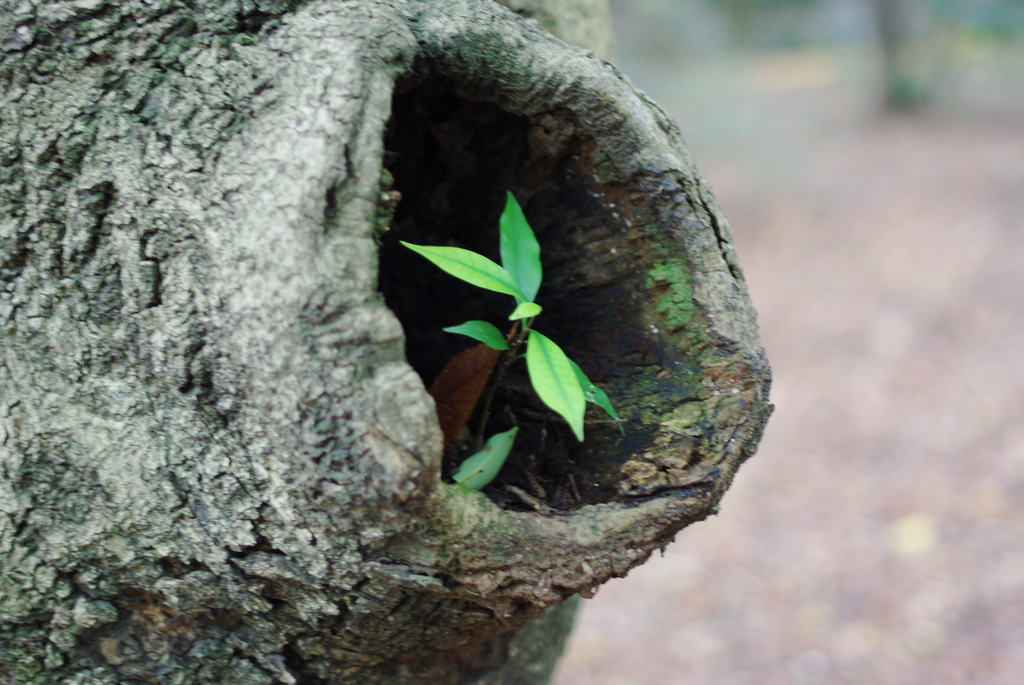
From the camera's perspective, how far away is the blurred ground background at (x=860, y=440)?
274 centimetres

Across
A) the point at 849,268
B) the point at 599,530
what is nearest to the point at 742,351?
the point at 599,530

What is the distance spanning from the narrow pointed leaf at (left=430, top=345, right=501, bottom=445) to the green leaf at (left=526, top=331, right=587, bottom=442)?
0.55 feet

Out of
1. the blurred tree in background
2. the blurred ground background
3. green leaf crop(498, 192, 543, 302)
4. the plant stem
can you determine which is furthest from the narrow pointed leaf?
the blurred tree in background

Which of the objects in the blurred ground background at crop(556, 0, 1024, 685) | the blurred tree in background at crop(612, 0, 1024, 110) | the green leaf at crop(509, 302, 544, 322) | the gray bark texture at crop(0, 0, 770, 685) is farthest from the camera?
the blurred tree in background at crop(612, 0, 1024, 110)

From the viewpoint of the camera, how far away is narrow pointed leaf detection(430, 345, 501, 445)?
1142 millimetres

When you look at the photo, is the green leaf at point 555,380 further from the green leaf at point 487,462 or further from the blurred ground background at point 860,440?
the blurred ground background at point 860,440

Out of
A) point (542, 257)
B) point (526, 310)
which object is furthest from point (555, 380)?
point (542, 257)

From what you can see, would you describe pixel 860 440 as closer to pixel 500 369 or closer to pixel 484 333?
pixel 500 369

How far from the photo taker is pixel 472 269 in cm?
99

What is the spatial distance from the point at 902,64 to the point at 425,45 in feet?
29.5

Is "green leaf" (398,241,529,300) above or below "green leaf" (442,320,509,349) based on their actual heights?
above

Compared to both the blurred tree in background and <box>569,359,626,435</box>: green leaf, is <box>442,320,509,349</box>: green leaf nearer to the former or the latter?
<box>569,359,626,435</box>: green leaf

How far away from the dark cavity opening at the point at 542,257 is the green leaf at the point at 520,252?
0.44ft

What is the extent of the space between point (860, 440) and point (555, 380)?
3.14 meters
